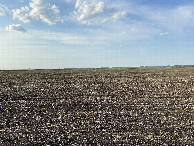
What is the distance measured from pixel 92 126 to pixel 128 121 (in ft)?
9.53

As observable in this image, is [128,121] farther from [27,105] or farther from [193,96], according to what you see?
[193,96]

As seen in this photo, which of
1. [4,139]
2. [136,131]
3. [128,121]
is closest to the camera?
[4,139]

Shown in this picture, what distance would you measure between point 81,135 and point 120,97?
10618mm

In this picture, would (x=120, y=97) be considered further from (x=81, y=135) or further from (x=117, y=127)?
(x=81, y=135)

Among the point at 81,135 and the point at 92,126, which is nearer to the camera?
the point at 81,135

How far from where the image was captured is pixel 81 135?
1170 centimetres

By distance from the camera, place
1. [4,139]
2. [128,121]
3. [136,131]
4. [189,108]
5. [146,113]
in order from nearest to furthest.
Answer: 1. [4,139]
2. [136,131]
3. [128,121]
4. [146,113]
5. [189,108]

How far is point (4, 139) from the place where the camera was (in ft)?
36.8

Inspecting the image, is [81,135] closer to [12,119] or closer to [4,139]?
[4,139]

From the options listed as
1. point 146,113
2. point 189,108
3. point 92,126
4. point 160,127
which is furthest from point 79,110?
point 189,108

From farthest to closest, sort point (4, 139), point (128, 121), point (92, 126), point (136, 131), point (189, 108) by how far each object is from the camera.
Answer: point (189, 108), point (128, 121), point (92, 126), point (136, 131), point (4, 139)

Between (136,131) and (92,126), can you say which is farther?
(92,126)

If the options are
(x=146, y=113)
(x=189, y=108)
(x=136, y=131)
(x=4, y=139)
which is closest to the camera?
(x=4, y=139)

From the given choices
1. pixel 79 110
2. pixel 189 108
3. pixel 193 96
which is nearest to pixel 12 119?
pixel 79 110
